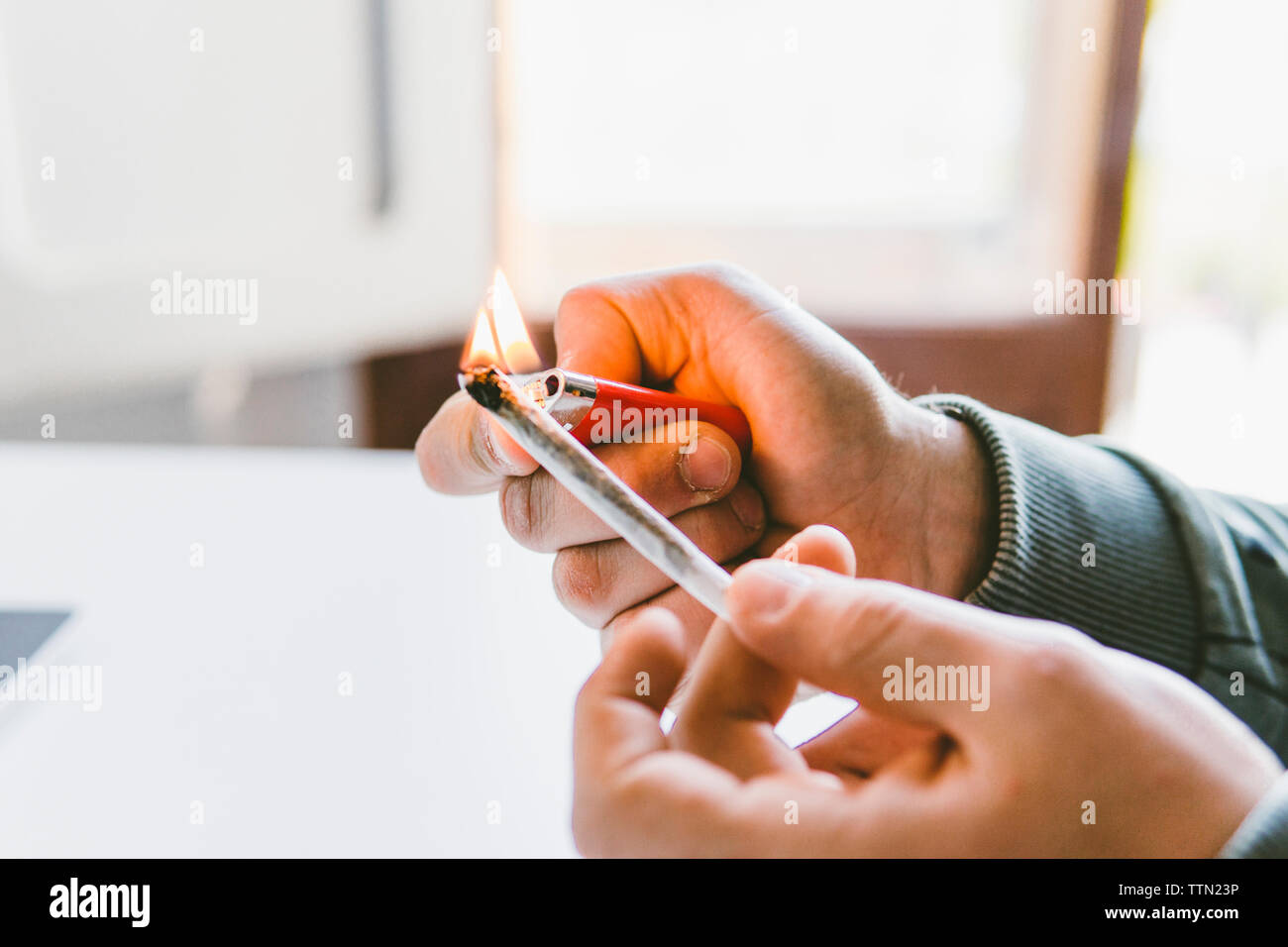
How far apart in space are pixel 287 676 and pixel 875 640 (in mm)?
413

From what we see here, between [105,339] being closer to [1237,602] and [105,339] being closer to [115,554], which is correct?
[115,554]

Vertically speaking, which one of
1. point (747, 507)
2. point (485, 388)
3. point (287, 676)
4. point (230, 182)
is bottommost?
→ point (287, 676)

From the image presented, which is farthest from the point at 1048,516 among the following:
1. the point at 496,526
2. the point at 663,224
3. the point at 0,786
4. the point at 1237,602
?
the point at 663,224

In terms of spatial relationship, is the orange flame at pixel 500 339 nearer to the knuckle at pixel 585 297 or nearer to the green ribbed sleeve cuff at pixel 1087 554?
the knuckle at pixel 585 297

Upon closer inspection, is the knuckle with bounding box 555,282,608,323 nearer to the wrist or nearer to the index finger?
the index finger

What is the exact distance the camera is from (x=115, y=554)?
719mm

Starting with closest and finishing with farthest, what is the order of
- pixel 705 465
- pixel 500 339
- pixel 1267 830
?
pixel 1267 830 → pixel 500 339 → pixel 705 465

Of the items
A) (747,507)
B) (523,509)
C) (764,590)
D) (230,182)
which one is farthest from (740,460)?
(230,182)

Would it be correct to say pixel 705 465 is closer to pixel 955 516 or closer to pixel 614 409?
pixel 614 409

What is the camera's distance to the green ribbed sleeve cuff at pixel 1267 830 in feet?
0.94

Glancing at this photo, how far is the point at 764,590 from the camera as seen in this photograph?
32cm

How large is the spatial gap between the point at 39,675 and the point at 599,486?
44cm

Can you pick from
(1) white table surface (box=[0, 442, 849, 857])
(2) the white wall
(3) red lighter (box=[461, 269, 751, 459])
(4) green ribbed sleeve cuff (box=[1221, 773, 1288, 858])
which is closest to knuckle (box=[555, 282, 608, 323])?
(3) red lighter (box=[461, 269, 751, 459])

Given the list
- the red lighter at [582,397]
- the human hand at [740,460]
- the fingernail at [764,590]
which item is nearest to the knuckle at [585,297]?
the human hand at [740,460]
